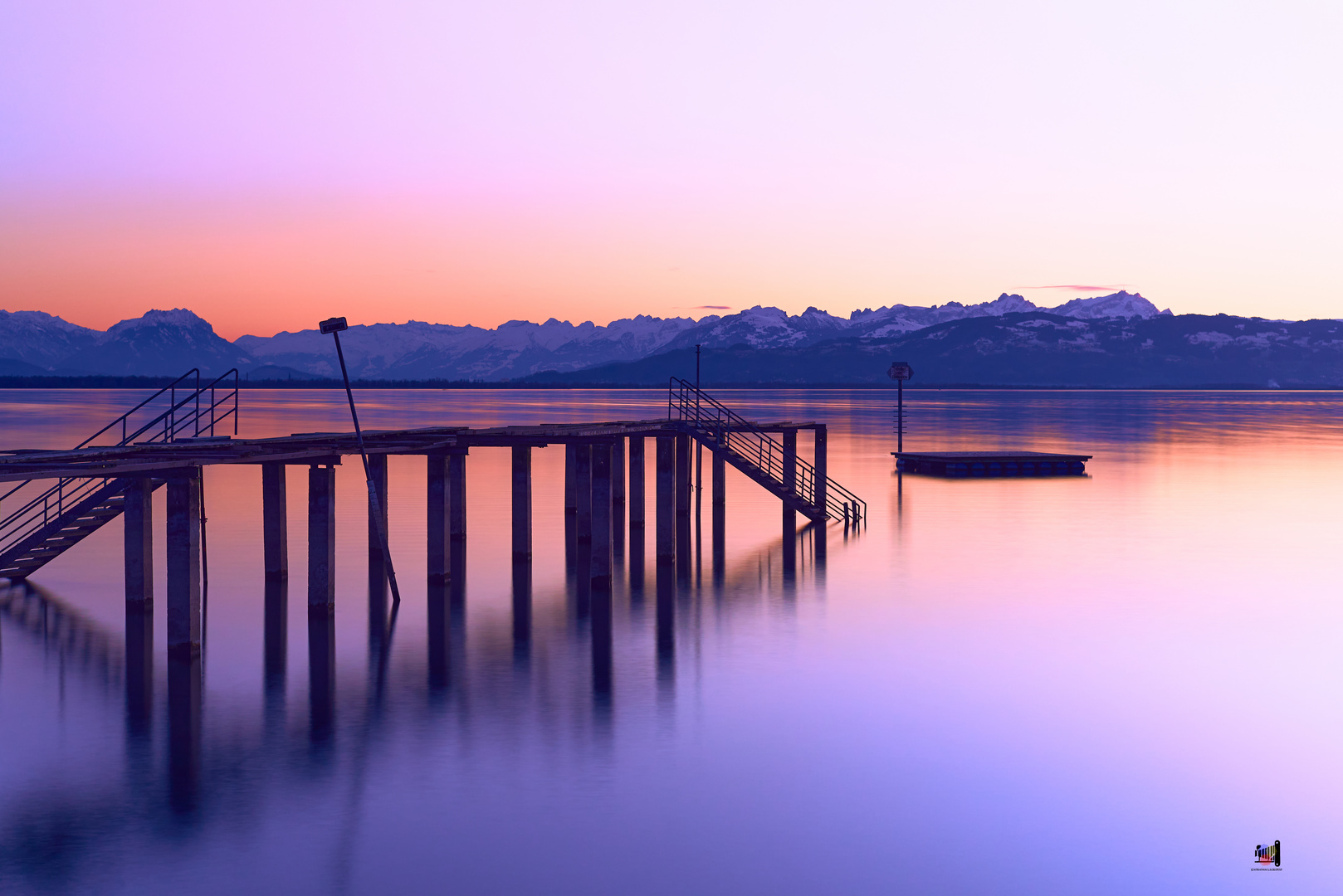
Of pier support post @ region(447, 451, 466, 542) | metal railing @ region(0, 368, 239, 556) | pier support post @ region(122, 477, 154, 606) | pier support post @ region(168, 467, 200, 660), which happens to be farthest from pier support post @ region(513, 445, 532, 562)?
pier support post @ region(168, 467, 200, 660)

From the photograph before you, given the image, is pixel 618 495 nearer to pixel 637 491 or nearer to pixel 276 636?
pixel 637 491

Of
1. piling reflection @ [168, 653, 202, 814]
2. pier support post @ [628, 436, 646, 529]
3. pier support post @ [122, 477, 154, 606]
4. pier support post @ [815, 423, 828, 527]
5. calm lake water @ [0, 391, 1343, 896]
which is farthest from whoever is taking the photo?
pier support post @ [815, 423, 828, 527]

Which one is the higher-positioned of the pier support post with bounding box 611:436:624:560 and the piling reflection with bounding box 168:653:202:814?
the pier support post with bounding box 611:436:624:560

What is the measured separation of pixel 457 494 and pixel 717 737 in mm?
19138

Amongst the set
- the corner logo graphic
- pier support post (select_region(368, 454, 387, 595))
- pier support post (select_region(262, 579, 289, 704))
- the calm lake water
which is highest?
pier support post (select_region(368, 454, 387, 595))

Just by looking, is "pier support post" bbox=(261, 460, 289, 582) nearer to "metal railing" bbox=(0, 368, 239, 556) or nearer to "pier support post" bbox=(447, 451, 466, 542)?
"metal railing" bbox=(0, 368, 239, 556)

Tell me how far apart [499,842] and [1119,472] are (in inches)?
2957

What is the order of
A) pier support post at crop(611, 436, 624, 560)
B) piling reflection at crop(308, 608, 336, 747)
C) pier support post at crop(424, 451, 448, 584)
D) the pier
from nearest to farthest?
piling reflection at crop(308, 608, 336, 747) → the pier → pier support post at crop(424, 451, 448, 584) → pier support post at crop(611, 436, 624, 560)

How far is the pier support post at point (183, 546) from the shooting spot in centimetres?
2480

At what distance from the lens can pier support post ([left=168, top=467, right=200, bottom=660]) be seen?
976 inches

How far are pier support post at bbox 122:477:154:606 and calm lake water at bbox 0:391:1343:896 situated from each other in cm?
150

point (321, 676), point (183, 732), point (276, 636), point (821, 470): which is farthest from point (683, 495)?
point (183, 732)

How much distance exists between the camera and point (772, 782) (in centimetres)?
2017

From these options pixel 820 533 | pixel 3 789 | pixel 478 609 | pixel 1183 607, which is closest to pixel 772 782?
pixel 3 789
